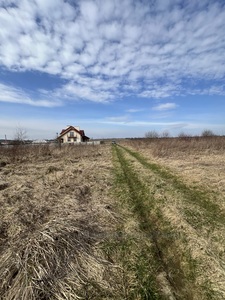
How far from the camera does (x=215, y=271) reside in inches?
127

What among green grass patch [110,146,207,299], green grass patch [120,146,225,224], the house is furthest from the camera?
the house

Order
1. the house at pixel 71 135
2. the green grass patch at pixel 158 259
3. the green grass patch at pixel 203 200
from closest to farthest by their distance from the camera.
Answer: the green grass patch at pixel 158 259, the green grass patch at pixel 203 200, the house at pixel 71 135

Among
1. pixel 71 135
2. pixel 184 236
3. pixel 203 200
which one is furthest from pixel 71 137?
pixel 184 236

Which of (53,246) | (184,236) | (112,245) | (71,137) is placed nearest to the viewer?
(53,246)

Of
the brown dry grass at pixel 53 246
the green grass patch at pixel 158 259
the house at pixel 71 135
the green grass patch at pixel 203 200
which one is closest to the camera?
the brown dry grass at pixel 53 246

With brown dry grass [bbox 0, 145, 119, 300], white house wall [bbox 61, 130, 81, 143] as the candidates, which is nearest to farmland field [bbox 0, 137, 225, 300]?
brown dry grass [bbox 0, 145, 119, 300]

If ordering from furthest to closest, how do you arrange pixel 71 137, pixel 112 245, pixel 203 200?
1. pixel 71 137
2. pixel 203 200
3. pixel 112 245

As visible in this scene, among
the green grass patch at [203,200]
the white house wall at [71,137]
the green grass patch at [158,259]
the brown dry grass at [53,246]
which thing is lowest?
the green grass patch at [158,259]

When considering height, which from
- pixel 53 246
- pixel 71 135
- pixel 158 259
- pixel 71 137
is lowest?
pixel 158 259

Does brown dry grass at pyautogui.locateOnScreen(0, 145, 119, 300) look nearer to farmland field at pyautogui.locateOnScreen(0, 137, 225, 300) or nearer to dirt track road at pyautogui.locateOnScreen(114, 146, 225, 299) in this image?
farmland field at pyautogui.locateOnScreen(0, 137, 225, 300)

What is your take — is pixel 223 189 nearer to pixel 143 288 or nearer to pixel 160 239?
pixel 160 239

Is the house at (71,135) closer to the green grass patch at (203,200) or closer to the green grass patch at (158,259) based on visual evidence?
the green grass patch at (203,200)

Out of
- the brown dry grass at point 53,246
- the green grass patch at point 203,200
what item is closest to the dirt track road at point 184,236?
the green grass patch at point 203,200

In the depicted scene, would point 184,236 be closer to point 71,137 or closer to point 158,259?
point 158,259
